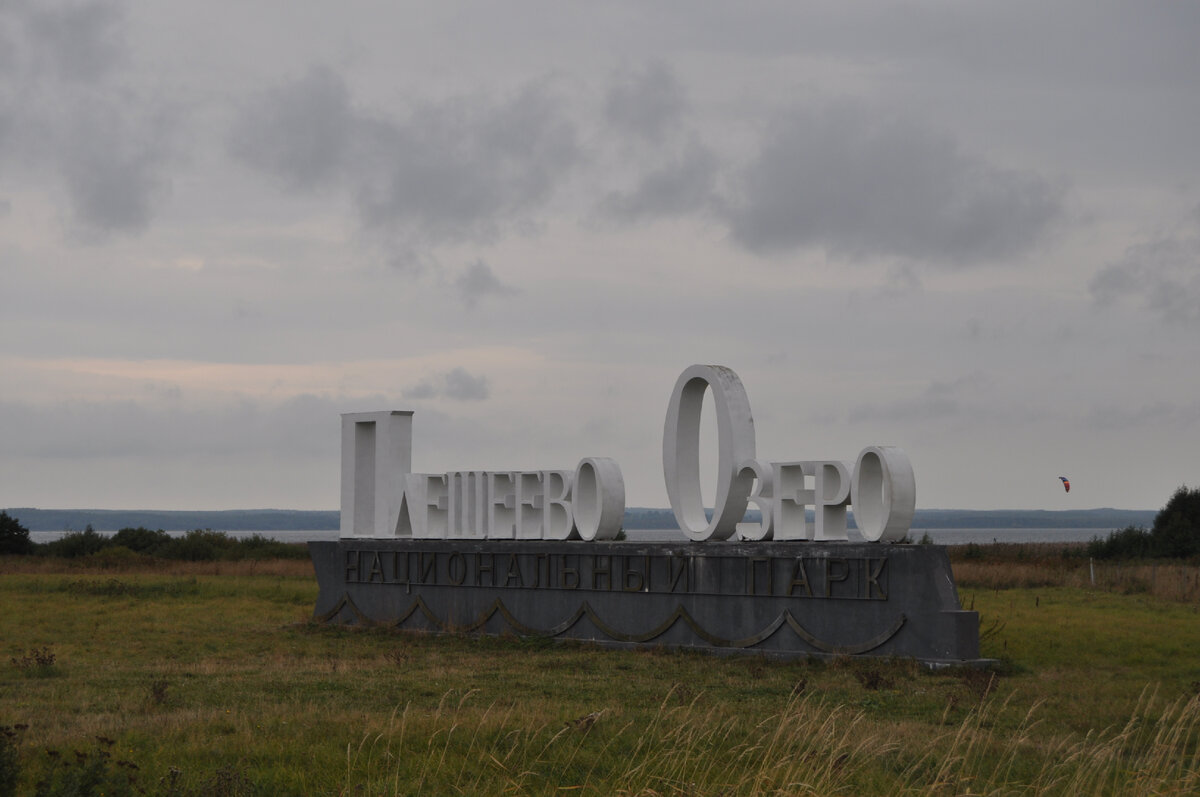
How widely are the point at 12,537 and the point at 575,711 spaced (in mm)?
53412

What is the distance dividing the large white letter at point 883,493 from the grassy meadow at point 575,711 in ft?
7.54

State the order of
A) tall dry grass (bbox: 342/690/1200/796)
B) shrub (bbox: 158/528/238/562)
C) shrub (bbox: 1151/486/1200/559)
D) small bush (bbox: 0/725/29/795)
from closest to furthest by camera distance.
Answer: tall dry grass (bbox: 342/690/1200/796)
small bush (bbox: 0/725/29/795)
shrub (bbox: 1151/486/1200/559)
shrub (bbox: 158/528/238/562)

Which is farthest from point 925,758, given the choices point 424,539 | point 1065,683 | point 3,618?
point 3,618

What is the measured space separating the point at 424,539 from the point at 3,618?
421 inches

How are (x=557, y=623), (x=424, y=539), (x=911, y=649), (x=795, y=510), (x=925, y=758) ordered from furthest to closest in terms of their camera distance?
(x=424, y=539), (x=557, y=623), (x=795, y=510), (x=911, y=649), (x=925, y=758)

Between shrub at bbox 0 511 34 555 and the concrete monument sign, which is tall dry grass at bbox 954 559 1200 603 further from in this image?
shrub at bbox 0 511 34 555

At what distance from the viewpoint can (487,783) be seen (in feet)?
35.1

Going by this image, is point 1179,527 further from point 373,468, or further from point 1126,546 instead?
point 373,468

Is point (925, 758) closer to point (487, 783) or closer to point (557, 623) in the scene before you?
point (487, 783)

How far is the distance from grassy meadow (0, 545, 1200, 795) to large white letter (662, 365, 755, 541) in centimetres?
260

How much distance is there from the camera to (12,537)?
60031 millimetres

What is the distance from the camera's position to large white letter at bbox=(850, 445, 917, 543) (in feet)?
68.0

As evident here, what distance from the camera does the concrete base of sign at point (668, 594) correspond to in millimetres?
20656

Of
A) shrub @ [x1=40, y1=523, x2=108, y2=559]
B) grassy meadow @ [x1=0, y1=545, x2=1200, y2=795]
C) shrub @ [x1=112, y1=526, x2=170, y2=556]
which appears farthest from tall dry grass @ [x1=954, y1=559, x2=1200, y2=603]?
shrub @ [x1=40, y1=523, x2=108, y2=559]
